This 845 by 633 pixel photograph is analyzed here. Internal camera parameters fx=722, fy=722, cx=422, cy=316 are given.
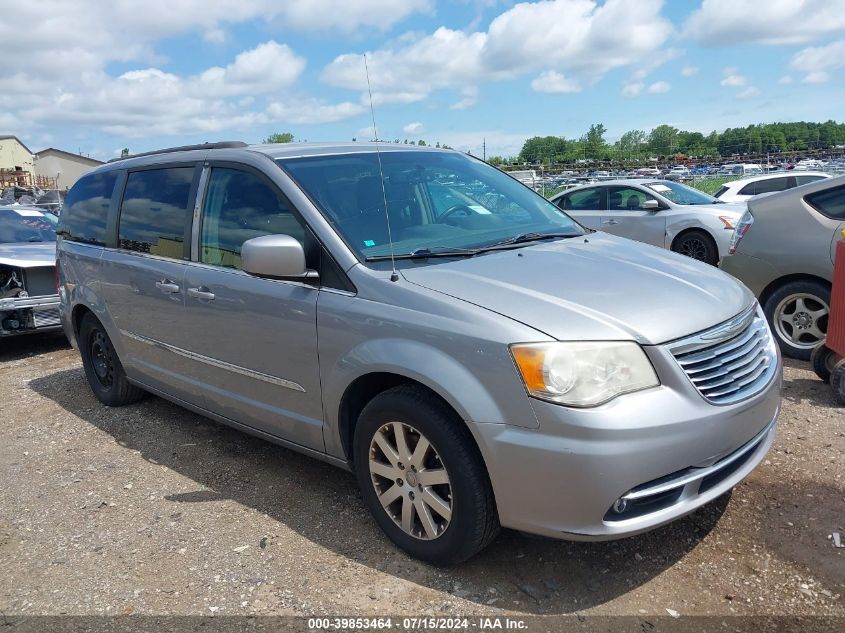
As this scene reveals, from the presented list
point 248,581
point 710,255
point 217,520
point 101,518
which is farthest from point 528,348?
point 710,255

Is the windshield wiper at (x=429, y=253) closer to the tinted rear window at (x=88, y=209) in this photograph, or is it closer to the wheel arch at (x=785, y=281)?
the tinted rear window at (x=88, y=209)

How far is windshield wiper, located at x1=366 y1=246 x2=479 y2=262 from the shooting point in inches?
132

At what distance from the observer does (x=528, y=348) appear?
8.71 ft

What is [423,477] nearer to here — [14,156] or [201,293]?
[201,293]

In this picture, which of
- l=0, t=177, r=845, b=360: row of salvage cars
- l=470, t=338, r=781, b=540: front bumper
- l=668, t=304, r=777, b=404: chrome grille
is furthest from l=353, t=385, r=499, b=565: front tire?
l=0, t=177, r=845, b=360: row of salvage cars

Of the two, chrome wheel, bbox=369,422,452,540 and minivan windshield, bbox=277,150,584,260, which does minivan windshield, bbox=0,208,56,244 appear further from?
chrome wheel, bbox=369,422,452,540

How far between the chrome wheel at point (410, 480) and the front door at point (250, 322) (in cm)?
44

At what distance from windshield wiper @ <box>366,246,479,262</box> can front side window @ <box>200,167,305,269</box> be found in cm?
42

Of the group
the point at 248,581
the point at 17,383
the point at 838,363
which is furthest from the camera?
the point at 17,383

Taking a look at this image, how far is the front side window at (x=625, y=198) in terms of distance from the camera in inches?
454

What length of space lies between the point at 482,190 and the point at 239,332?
160cm

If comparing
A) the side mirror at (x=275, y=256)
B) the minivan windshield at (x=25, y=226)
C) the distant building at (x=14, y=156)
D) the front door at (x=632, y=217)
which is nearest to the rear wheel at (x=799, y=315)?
the side mirror at (x=275, y=256)

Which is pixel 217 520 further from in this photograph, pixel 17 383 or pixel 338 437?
pixel 17 383

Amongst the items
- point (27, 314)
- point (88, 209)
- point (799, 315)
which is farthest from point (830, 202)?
point (27, 314)
